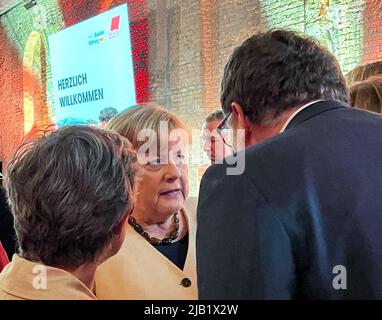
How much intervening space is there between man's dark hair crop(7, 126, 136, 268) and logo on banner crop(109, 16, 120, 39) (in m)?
5.37

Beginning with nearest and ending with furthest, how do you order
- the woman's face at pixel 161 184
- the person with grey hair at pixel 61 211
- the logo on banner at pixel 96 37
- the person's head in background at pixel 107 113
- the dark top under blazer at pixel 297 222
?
the dark top under blazer at pixel 297 222 → the person with grey hair at pixel 61 211 → the woman's face at pixel 161 184 → the person's head in background at pixel 107 113 → the logo on banner at pixel 96 37

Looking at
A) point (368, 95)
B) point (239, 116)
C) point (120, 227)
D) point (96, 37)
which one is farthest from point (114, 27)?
point (120, 227)

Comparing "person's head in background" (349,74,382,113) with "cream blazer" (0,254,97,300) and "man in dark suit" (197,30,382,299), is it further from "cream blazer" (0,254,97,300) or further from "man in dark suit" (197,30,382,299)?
"cream blazer" (0,254,97,300)

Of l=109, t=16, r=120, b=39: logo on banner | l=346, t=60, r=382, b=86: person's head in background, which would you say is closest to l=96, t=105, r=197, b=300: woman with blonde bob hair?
l=346, t=60, r=382, b=86: person's head in background

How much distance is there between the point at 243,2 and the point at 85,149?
444 centimetres

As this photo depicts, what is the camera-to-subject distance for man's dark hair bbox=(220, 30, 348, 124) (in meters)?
1.27

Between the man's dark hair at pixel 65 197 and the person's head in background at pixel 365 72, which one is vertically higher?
the person's head in background at pixel 365 72

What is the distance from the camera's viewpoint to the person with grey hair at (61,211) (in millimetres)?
1122

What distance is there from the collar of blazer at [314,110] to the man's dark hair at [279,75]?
73mm

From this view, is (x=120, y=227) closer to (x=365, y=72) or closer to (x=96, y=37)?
(x=365, y=72)

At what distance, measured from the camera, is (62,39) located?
7.41 m

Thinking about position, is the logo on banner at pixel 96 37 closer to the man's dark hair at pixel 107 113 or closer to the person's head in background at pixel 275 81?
the man's dark hair at pixel 107 113

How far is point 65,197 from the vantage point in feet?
3.74

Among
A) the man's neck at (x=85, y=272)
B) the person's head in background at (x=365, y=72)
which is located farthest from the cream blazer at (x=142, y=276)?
the person's head in background at (x=365, y=72)
